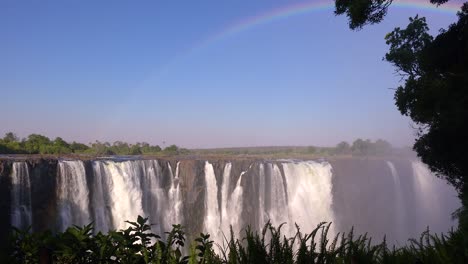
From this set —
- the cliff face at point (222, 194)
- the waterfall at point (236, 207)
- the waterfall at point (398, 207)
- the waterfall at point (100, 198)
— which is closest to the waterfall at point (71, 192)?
the cliff face at point (222, 194)

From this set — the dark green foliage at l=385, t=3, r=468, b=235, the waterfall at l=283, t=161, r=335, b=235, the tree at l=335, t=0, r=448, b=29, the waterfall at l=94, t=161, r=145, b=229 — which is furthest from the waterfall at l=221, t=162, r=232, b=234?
the tree at l=335, t=0, r=448, b=29

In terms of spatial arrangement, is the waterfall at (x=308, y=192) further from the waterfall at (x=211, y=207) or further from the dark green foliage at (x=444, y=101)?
the dark green foliage at (x=444, y=101)

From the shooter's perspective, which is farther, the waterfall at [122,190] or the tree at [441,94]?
the waterfall at [122,190]

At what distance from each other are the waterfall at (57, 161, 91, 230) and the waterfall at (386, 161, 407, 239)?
32.9 metres

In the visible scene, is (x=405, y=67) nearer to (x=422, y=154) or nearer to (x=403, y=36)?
(x=403, y=36)

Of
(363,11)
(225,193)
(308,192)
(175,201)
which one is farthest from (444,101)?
(308,192)

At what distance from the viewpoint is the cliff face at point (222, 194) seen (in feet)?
71.9

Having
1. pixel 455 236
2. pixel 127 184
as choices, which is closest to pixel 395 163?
pixel 127 184

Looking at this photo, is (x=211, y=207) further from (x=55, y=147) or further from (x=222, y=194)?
(x=55, y=147)

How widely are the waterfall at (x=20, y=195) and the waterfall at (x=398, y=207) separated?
3579cm

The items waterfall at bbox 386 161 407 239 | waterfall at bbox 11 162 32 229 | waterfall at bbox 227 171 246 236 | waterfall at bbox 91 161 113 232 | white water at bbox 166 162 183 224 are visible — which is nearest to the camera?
waterfall at bbox 11 162 32 229

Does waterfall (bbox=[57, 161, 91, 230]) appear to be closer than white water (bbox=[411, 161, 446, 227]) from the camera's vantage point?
Yes

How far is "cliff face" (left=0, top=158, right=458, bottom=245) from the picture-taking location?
21906 millimetres

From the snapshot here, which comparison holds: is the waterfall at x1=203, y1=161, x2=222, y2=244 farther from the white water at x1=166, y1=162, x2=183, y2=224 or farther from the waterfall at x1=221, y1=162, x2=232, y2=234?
the white water at x1=166, y1=162, x2=183, y2=224
